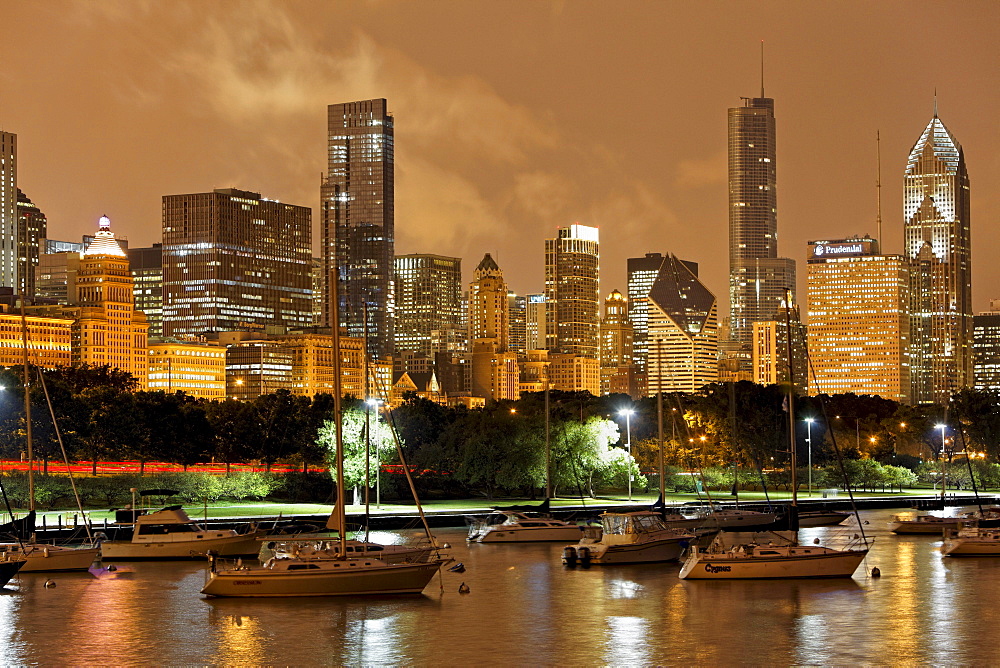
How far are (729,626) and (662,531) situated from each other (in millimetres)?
24475

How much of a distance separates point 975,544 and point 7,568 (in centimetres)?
5429

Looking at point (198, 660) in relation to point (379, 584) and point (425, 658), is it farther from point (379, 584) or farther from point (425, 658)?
point (379, 584)

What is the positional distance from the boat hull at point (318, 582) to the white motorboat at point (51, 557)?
13.9m

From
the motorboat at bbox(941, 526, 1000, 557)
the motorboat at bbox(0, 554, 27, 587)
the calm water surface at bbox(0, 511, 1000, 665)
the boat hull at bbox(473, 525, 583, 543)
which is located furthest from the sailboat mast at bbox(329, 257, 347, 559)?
the motorboat at bbox(941, 526, 1000, 557)

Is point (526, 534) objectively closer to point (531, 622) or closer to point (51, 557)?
point (51, 557)

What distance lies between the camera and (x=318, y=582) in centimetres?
6644

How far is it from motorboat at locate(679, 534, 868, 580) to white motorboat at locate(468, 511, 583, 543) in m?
25.6

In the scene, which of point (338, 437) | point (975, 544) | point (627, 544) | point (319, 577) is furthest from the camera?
point (975, 544)

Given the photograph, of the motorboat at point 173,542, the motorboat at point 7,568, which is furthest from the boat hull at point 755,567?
the motorboat at point 7,568

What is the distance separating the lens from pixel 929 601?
67.6 m

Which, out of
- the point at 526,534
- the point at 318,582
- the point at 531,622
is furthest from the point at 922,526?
the point at 318,582

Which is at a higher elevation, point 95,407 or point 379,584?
point 95,407

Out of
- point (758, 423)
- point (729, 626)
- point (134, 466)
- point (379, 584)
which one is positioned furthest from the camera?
point (758, 423)

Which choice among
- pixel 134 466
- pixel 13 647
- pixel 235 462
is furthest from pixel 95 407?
pixel 13 647
